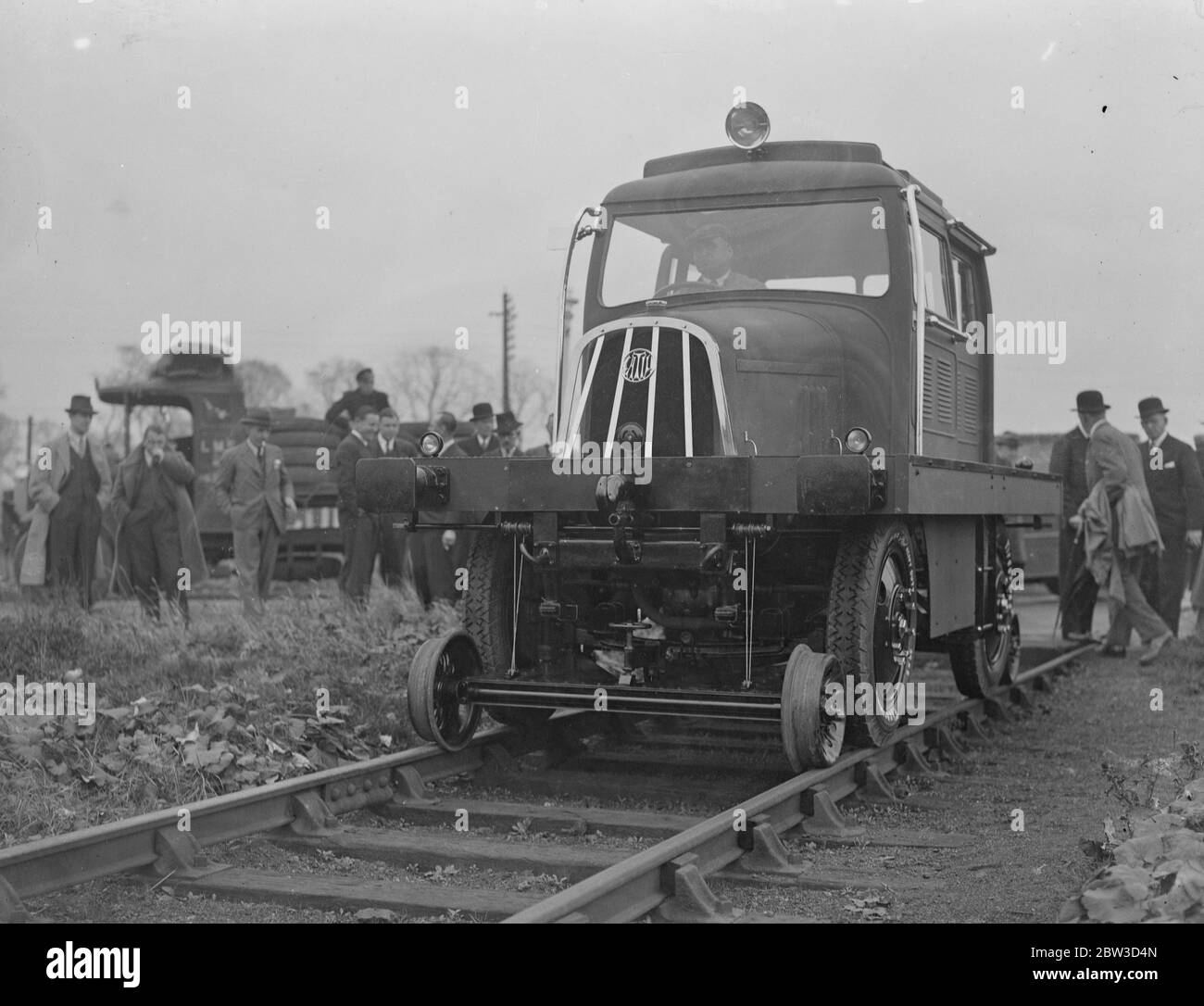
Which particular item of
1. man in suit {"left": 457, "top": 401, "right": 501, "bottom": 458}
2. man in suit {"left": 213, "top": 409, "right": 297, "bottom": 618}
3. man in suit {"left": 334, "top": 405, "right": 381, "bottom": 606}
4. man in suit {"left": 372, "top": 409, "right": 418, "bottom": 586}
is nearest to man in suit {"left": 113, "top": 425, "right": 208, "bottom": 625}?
man in suit {"left": 213, "top": 409, "right": 297, "bottom": 618}

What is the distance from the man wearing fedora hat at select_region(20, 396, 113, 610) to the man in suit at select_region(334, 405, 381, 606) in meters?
2.09

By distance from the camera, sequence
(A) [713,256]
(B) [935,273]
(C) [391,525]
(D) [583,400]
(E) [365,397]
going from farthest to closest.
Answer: (E) [365,397] → (C) [391,525] → (B) [935,273] → (A) [713,256] → (D) [583,400]

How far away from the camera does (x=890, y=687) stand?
6629 millimetres

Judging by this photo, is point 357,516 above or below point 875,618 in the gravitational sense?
above

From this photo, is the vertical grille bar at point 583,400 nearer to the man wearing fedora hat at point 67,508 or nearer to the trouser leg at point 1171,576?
the man wearing fedora hat at point 67,508

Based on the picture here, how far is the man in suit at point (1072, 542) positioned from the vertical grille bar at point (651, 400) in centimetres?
679

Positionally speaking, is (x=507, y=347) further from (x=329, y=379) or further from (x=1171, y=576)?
(x=1171, y=576)

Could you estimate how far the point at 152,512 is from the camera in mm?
11609

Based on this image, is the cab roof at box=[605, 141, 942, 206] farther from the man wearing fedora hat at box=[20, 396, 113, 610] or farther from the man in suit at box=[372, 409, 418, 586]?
the man wearing fedora hat at box=[20, 396, 113, 610]

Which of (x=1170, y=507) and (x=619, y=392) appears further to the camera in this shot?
(x=1170, y=507)

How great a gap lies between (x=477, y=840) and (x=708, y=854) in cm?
102

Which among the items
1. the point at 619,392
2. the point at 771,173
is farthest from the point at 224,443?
the point at 619,392

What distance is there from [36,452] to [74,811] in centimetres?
660
